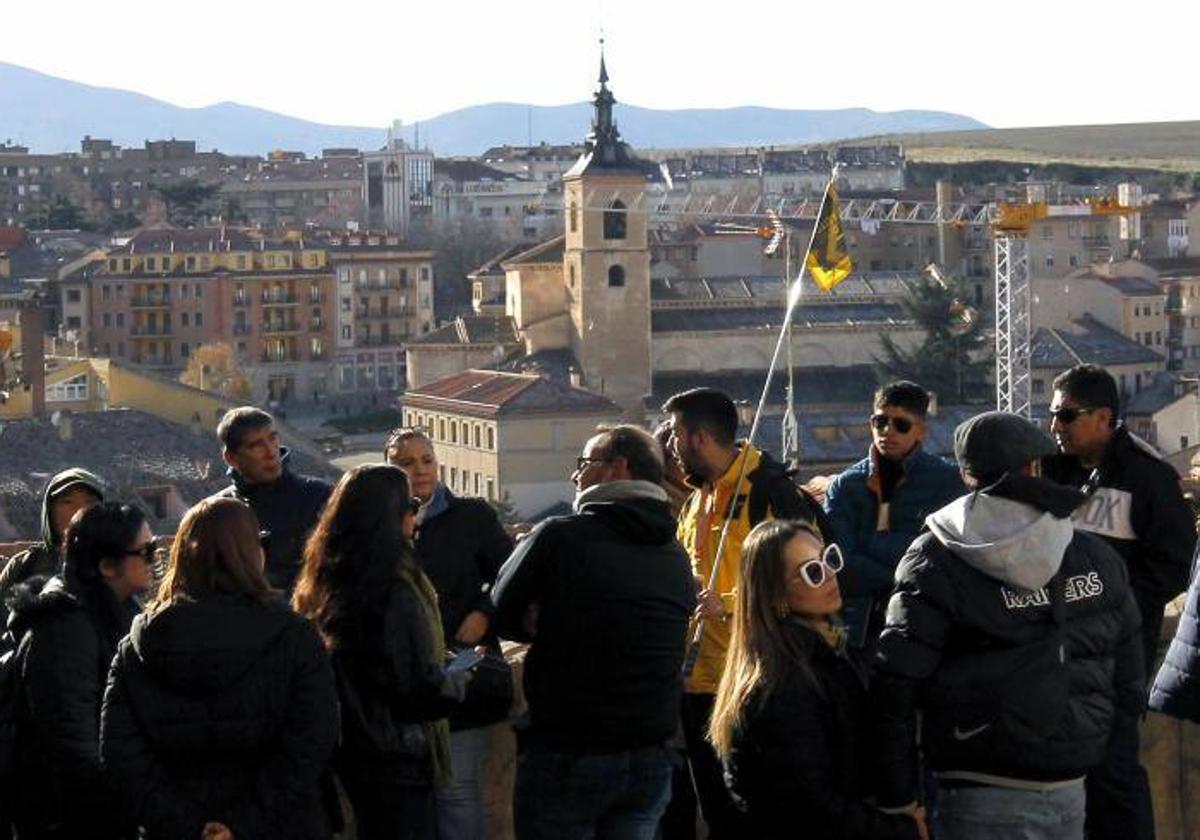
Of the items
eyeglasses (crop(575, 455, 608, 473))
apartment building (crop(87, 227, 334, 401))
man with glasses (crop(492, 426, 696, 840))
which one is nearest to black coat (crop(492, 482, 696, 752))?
man with glasses (crop(492, 426, 696, 840))

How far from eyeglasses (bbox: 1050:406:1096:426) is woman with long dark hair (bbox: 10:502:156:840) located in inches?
75.0

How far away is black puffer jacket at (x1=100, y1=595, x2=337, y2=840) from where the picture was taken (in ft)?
16.1

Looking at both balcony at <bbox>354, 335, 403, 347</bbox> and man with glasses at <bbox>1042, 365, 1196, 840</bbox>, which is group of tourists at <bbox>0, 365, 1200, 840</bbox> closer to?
man with glasses at <bbox>1042, 365, 1196, 840</bbox>

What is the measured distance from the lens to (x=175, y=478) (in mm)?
38531

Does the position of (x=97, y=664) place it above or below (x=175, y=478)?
above

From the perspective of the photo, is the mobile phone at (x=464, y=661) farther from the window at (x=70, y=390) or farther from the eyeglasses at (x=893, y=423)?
the window at (x=70, y=390)

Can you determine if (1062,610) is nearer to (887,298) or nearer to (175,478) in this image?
(175,478)

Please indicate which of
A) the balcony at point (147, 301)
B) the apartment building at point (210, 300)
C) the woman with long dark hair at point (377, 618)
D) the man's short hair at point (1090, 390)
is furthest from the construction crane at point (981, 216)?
the woman with long dark hair at point (377, 618)

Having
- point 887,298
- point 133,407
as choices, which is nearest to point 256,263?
point 887,298

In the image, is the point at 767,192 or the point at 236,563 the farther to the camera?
the point at 767,192

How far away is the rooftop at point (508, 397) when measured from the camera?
58.3m

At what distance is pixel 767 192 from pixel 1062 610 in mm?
120350

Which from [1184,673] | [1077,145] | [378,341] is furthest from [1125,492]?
[1077,145]

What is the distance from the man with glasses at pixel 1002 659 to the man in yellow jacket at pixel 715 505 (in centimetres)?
71
